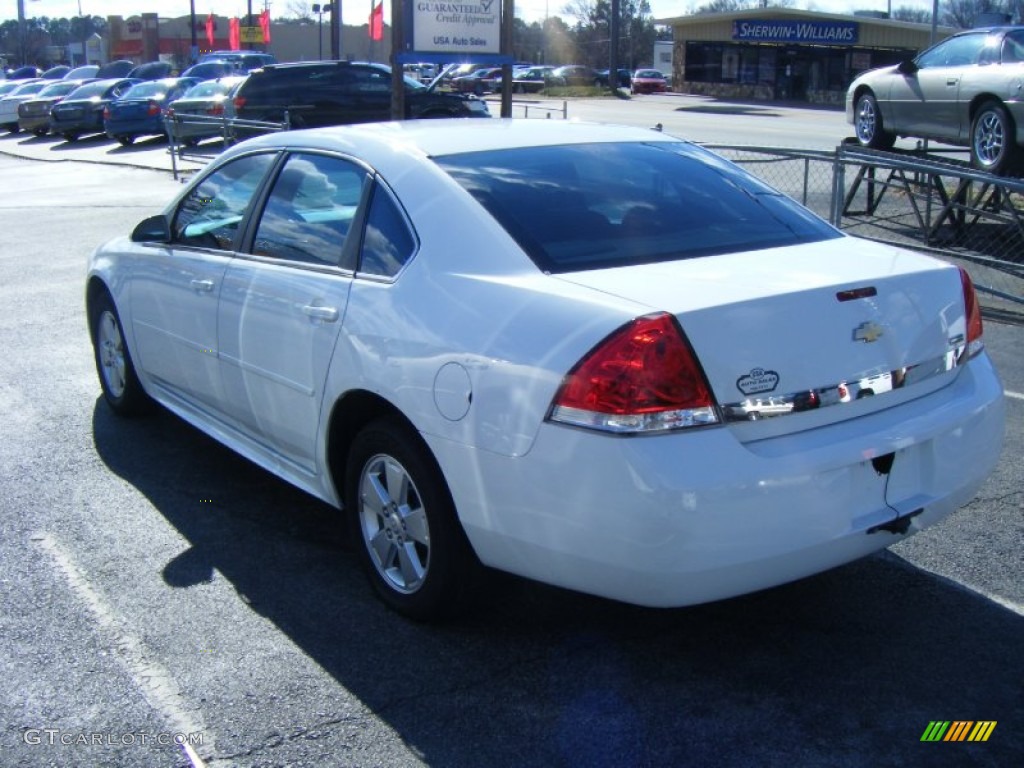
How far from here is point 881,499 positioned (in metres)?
3.59

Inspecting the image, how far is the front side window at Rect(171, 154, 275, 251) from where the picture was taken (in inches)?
202

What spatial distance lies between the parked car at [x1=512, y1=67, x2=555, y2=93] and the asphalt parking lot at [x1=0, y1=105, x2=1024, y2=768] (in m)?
51.1

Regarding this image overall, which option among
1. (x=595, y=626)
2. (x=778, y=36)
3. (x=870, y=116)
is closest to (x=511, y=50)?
(x=870, y=116)

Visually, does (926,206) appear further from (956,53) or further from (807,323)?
(807,323)

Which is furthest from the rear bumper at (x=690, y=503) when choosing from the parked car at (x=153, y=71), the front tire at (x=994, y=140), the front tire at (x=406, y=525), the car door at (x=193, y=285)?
the parked car at (x=153, y=71)

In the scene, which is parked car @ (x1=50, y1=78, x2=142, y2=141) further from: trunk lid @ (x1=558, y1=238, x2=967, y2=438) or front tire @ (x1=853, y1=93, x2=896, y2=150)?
trunk lid @ (x1=558, y1=238, x2=967, y2=438)

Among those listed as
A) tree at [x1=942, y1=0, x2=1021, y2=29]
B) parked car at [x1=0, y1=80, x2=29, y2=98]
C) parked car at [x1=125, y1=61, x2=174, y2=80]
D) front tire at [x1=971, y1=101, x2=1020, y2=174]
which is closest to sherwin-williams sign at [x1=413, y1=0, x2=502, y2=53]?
front tire at [x1=971, y1=101, x2=1020, y2=174]

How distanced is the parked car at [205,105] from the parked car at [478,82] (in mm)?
16568

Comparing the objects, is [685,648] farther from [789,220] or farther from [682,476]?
[789,220]

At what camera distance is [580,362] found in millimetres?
3328

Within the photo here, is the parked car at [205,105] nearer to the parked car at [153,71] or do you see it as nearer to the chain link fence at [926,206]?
the chain link fence at [926,206]

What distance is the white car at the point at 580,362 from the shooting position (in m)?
3.30

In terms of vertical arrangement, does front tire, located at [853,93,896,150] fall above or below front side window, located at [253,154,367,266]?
above

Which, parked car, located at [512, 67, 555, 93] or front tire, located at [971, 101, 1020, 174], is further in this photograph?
parked car, located at [512, 67, 555, 93]
